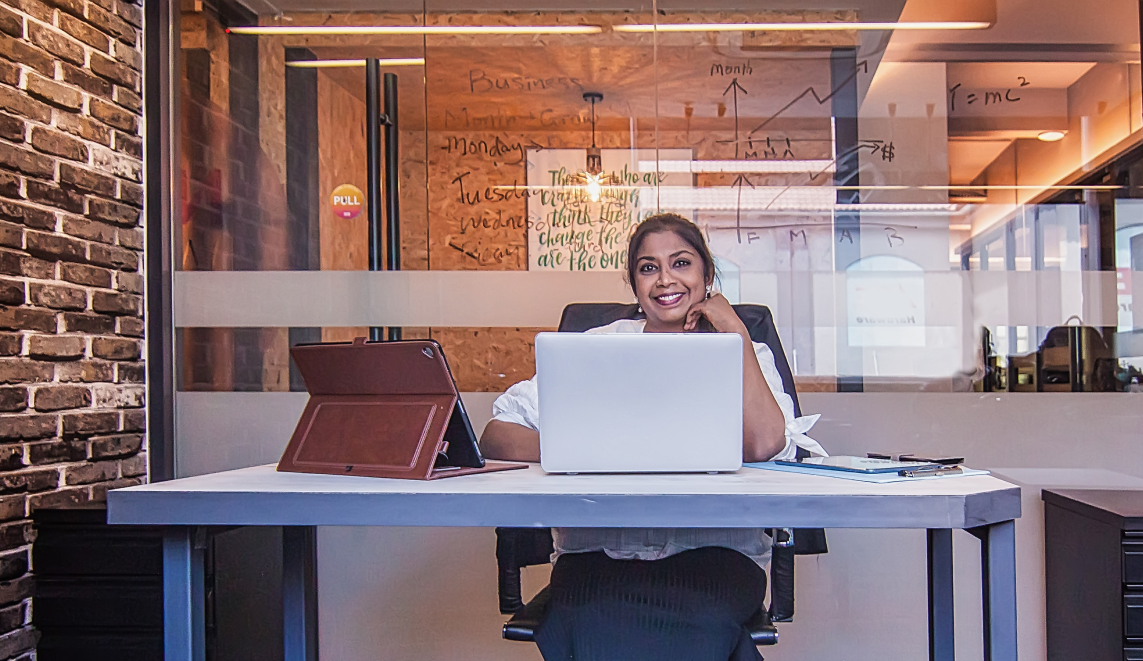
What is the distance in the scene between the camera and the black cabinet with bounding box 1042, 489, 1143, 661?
213 cm

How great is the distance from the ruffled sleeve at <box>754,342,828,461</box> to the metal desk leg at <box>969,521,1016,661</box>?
513mm

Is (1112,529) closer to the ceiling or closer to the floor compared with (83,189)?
closer to the floor

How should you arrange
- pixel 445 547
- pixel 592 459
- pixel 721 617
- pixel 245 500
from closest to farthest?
1. pixel 245 500
2. pixel 592 459
3. pixel 721 617
4. pixel 445 547

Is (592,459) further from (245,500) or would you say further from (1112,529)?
(1112,529)

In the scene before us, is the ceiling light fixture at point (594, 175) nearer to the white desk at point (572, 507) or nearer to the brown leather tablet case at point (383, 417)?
the brown leather tablet case at point (383, 417)

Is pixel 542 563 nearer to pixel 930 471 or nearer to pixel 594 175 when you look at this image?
pixel 930 471

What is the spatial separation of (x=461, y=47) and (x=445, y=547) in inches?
64.6

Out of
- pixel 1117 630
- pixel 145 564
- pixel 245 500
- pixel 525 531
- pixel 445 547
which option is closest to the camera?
pixel 245 500

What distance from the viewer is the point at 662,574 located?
1.64 metres

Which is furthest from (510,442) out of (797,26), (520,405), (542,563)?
(797,26)

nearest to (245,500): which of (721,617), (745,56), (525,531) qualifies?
(525,531)

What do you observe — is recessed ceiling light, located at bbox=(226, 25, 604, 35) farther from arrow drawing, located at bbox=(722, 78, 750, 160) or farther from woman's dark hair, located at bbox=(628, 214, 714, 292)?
woman's dark hair, located at bbox=(628, 214, 714, 292)

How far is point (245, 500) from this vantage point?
50.3 inches

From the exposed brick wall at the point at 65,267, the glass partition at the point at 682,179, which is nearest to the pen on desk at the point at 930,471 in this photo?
the glass partition at the point at 682,179
